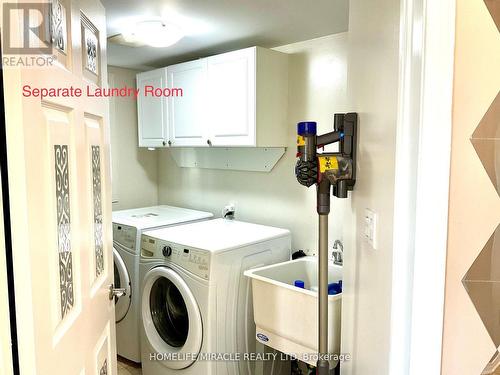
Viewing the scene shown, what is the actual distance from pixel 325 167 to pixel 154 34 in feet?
4.52

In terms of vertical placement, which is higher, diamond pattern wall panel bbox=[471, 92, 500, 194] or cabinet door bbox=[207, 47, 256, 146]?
cabinet door bbox=[207, 47, 256, 146]

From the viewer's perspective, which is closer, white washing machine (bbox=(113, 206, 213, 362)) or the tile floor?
white washing machine (bbox=(113, 206, 213, 362))

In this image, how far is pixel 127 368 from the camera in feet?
8.96

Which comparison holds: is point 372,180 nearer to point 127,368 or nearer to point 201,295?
point 201,295

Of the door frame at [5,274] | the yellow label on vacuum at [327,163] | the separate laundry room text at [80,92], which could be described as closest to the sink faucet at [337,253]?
the yellow label on vacuum at [327,163]

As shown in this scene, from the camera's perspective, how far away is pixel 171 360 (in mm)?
2316

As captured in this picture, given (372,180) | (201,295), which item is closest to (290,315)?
(201,295)

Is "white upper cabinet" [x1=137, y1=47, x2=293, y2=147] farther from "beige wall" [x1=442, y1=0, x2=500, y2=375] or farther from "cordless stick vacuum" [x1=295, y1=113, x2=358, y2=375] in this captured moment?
"beige wall" [x1=442, y1=0, x2=500, y2=375]

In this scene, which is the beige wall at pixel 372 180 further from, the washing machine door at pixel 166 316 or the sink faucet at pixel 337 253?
the washing machine door at pixel 166 316

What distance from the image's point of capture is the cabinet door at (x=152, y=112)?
3.04m

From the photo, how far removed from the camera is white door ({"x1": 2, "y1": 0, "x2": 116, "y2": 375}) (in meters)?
0.75

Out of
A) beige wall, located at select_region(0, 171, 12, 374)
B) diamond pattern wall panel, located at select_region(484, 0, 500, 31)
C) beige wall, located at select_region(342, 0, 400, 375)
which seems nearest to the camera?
beige wall, located at select_region(0, 171, 12, 374)

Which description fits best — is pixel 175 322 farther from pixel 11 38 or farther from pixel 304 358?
pixel 11 38

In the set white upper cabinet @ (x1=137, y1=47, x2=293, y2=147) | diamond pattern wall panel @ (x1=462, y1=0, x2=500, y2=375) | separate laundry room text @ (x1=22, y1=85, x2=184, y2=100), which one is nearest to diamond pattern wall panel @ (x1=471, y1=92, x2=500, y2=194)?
diamond pattern wall panel @ (x1=462, y1=0, x2=500, y2=375)
